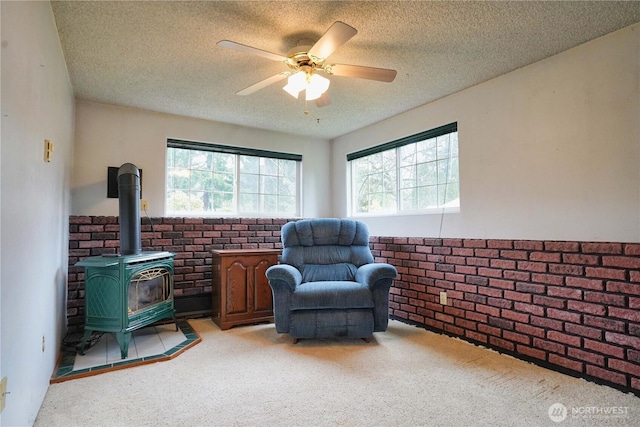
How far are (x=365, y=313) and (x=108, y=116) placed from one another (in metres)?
3.20

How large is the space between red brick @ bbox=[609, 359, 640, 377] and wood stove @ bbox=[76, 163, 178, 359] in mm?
3341

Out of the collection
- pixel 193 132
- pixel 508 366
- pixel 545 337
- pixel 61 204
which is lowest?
pixel 508 366

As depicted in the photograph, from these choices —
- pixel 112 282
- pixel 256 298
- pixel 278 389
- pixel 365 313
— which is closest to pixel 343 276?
pixel 365 313

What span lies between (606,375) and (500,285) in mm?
815

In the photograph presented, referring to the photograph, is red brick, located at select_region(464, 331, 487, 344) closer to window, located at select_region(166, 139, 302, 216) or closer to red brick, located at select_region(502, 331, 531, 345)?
red brick, located at select_region(502, 331, 531, 345)

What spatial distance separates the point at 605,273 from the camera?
7.07 ft

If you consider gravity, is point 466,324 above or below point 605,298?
below

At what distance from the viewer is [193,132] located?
388cm

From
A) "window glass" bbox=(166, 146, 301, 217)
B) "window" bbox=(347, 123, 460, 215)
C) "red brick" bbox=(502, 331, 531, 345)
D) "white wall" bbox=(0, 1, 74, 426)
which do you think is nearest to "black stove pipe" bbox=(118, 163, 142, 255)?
"white wall" bbox=(0, 1, 74, 426)

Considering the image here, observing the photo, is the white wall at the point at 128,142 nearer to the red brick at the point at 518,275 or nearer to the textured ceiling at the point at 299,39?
the textured ceiling at the point at 299,39

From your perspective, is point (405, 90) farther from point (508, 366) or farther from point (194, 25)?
point (508, 366)

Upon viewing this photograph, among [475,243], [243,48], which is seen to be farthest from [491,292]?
[243,48]

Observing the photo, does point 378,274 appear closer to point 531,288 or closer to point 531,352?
point 531,288

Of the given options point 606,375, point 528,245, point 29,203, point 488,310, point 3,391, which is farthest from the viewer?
point 488,310
